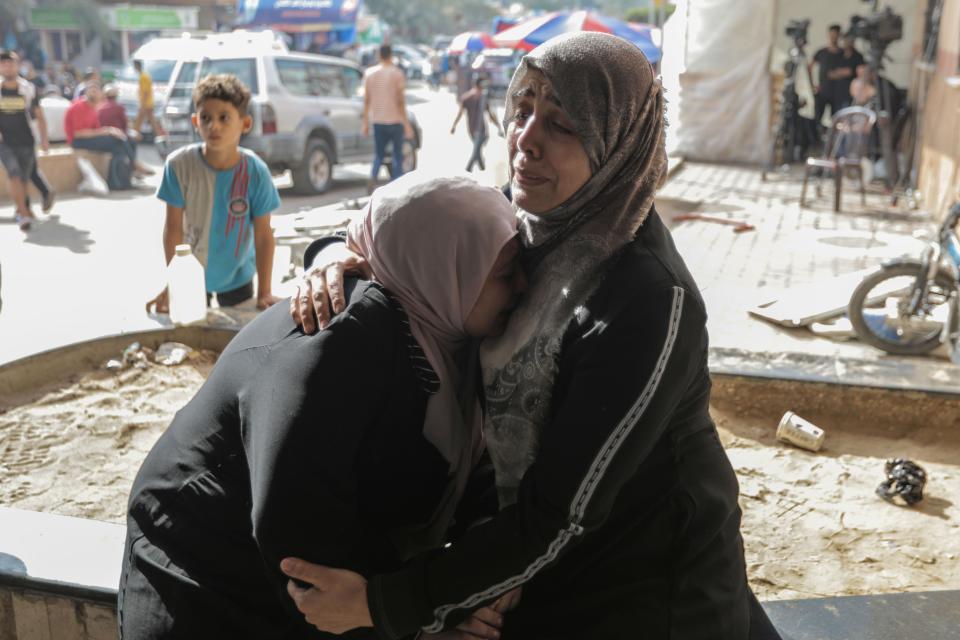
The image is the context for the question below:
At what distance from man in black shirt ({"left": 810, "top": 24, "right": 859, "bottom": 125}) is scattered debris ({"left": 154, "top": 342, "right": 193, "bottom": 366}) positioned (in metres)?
11.9

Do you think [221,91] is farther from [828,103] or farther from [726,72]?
[828,103]

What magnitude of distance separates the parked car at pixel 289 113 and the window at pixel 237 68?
1cm

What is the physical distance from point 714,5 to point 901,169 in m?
4.08

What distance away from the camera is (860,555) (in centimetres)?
364

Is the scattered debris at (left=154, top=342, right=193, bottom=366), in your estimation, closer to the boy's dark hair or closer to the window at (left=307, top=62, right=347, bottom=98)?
the boy's dark hair

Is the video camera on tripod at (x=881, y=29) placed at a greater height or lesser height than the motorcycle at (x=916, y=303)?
greater

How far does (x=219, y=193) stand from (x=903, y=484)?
3.64m

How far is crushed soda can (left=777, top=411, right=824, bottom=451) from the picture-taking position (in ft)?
14.8

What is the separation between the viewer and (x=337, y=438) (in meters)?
1.67

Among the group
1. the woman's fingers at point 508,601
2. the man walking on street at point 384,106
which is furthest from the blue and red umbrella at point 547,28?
the woman's fingers at point 508,601

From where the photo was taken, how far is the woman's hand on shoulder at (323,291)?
1.76m

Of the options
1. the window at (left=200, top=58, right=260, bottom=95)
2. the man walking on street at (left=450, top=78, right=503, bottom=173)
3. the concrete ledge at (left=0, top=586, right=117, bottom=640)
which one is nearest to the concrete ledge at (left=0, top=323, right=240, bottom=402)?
the concrete ledge at (left=0, top=586, right=117, bottom=640)

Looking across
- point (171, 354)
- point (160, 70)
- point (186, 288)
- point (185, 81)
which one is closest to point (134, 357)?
point (171, 354)

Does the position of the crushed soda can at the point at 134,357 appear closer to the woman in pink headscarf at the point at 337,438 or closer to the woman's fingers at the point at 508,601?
the woman in pink headscarf at the point at 337,438
